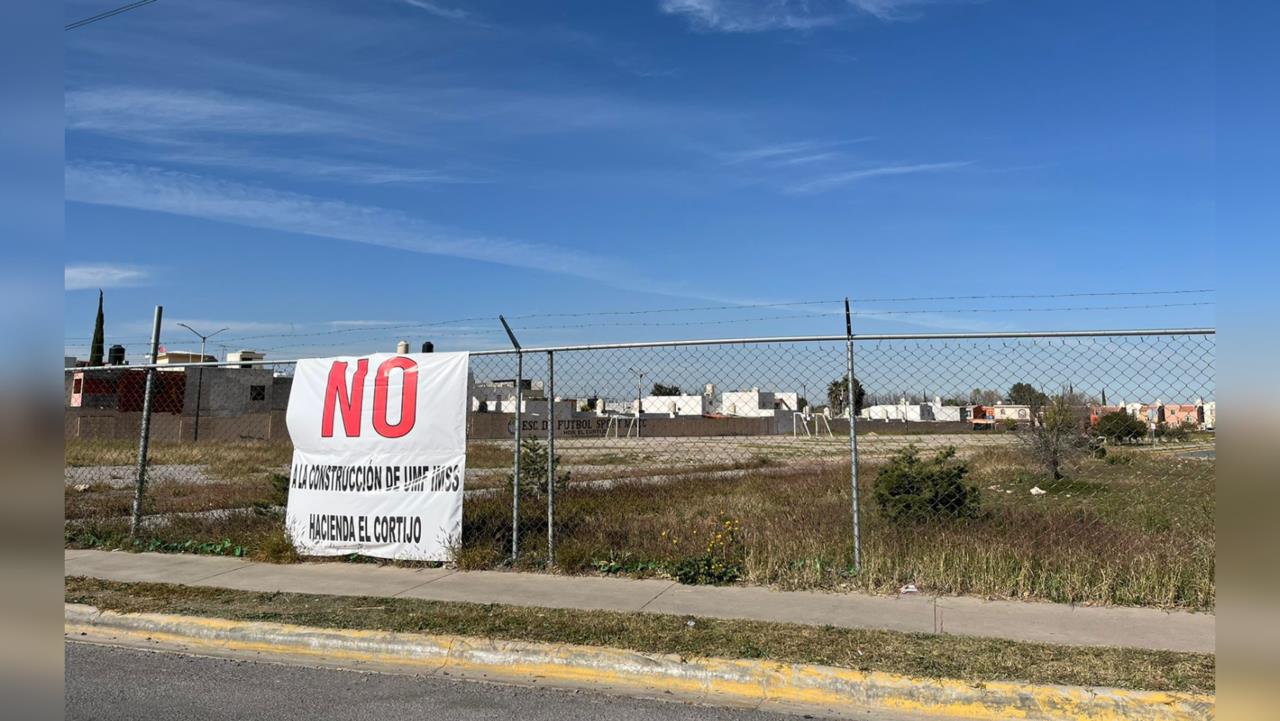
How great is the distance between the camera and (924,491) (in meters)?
9.54

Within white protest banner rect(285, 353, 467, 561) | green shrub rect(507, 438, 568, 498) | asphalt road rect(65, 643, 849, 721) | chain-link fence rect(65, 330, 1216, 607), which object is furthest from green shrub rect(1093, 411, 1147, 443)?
green shrub rect(507, 438, 568, 498)

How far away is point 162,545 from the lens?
1020 cm

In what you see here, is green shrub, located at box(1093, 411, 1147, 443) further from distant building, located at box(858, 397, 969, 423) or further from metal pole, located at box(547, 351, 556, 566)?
metal pole, located at box(547, 351, 556, 566)

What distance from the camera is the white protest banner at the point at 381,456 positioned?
879cm

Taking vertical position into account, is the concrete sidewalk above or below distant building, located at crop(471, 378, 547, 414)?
below

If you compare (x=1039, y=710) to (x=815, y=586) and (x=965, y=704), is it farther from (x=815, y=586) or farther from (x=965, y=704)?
(x=815, y=586)

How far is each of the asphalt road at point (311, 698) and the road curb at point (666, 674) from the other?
24 centimetres

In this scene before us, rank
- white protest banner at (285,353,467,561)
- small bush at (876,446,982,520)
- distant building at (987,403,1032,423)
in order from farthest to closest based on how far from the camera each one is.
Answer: distant building at (987,403,1032,423)
small bush at (876,446,982,520)
white protest banner at (285,353,467,561)

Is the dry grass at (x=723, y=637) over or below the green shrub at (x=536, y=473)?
below

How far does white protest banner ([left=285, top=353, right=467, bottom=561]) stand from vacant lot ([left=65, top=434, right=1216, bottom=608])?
0.51 metres

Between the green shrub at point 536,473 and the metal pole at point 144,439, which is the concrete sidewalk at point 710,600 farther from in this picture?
the green shrub at point 536,473

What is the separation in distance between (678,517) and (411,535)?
3.46m

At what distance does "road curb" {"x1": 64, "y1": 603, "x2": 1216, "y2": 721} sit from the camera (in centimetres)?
478

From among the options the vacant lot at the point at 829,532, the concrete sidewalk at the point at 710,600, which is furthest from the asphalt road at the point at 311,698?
the vacant lot at the point at 829,532
